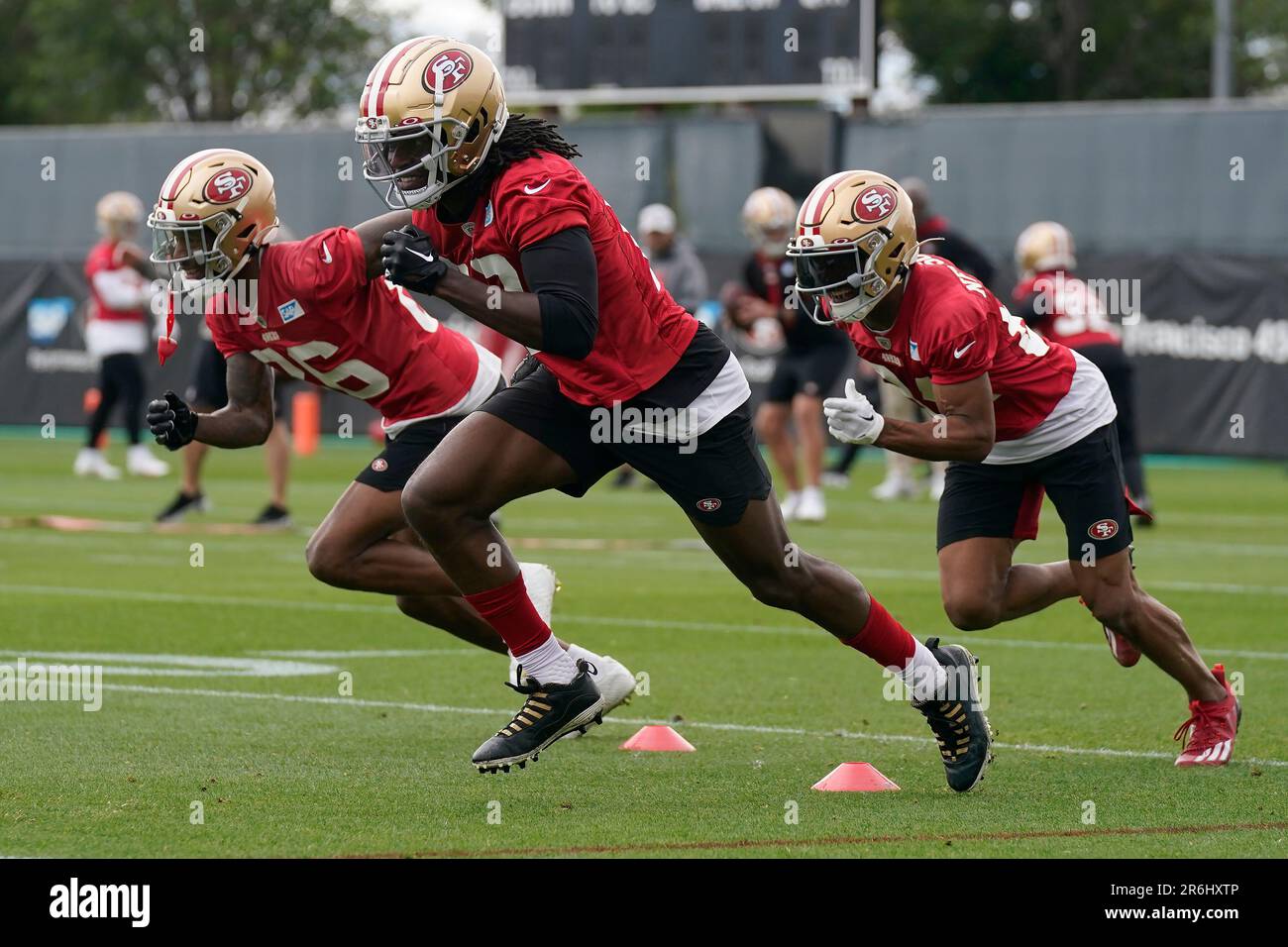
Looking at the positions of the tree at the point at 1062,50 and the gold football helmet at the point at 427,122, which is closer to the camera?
the gold football helmet at the point at 427,122

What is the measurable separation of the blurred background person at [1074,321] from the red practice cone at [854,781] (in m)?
8.09

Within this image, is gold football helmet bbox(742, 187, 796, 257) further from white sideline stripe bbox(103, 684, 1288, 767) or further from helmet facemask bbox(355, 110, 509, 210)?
helmet facemask bbox(355, 110, 509, 210)

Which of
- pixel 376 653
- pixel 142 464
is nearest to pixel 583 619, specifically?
pixel 376 653

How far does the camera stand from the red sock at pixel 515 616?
21.0 feet

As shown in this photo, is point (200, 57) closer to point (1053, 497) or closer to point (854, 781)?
point (1053, 497)

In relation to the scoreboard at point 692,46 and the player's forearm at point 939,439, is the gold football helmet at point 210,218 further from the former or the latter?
the scoreboard at point 692,46

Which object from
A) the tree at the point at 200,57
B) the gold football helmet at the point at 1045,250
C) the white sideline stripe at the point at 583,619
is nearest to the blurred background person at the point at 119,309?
the white sideline stripe at the point at 583,619

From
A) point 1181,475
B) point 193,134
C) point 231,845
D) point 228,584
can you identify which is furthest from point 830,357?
point 193,134

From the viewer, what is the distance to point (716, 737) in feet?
23.3

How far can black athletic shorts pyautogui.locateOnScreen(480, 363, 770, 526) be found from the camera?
615 centimetres

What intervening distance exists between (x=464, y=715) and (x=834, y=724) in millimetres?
1265

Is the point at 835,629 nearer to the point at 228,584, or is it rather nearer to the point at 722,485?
the point at 722,485

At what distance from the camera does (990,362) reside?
6461mm

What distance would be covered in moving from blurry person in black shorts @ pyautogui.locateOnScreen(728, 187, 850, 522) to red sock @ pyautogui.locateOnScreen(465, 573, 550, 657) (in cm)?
869
